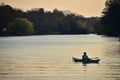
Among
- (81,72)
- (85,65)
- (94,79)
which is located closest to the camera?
(94,79)

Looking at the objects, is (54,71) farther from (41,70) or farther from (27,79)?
(27,79)

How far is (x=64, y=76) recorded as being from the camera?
188 feet

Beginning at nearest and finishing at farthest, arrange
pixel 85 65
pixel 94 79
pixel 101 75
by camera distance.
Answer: pixel 94 79 < pixel 101 75 < pixel 85 65

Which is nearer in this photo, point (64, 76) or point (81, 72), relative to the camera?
point (64, 76)

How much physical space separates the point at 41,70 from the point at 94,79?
36.3ft

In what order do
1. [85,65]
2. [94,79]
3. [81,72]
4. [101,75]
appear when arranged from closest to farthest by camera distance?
[94,79]
[101,75]
[81,72]
[85,65]

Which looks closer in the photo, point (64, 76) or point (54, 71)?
point (64, 76)

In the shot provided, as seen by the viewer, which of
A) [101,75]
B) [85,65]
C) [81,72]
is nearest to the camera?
[101,75]

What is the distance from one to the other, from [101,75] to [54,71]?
20.8 ft

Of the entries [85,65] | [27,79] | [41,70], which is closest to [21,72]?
[41,70]

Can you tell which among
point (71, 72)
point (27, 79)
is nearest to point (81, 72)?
point (71, 72)

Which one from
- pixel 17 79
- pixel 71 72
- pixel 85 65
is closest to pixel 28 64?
pixel 85 65

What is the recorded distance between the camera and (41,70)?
64.6 m

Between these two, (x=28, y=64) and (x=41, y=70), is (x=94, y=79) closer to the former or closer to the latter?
(x=41, y=70)
